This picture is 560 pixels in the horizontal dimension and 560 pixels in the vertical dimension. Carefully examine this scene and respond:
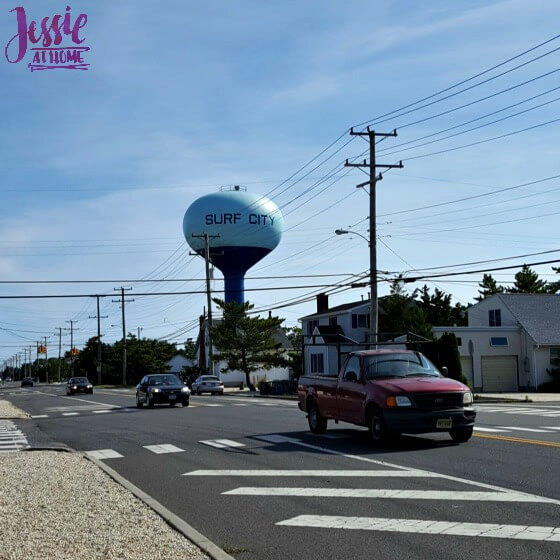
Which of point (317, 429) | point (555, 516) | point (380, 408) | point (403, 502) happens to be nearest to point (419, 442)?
point (380, 408)

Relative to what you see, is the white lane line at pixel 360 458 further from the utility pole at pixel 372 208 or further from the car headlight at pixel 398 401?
the utility pole at pixel 372 208

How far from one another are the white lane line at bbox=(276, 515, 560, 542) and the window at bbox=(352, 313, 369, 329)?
51.0 metres

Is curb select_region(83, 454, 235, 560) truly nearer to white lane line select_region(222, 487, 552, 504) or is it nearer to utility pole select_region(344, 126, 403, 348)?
white lane line select_region(222, 487, 552, 504)

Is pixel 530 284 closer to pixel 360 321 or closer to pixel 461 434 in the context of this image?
pixel 360 321

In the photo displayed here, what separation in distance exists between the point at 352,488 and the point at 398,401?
4489 millimetres

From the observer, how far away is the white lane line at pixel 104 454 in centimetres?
1570

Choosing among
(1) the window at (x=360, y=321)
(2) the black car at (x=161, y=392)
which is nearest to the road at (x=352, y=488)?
(2) the black car at (x=161, y=392)

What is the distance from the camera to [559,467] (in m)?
11.8

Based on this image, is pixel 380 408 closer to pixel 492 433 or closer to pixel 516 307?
pixel 492 433

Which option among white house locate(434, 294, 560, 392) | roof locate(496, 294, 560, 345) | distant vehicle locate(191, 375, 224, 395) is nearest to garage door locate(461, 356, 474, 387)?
white house locate(434, 294, 560, 392)

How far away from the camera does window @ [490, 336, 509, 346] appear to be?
50281mm

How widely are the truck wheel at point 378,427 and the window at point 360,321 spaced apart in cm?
4399

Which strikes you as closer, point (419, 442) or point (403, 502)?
point (403, 502)

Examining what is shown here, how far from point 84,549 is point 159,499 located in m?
3.34
